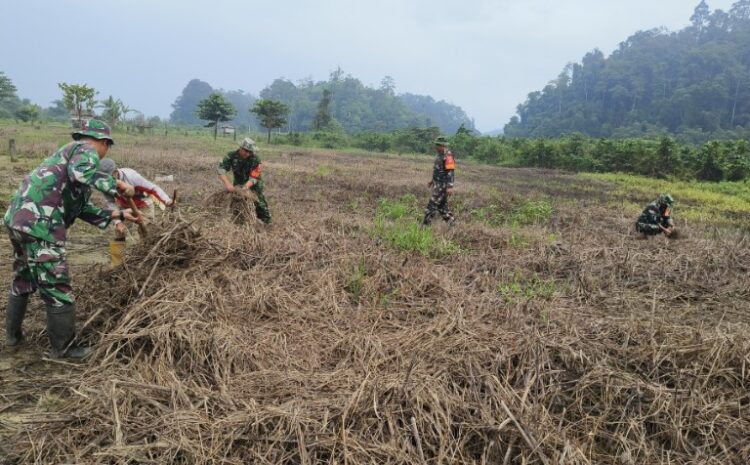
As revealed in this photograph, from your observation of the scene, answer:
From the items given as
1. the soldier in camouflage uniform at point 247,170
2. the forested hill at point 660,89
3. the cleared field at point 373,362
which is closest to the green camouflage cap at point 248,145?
the soldier in camouflage uniform at point 247,170

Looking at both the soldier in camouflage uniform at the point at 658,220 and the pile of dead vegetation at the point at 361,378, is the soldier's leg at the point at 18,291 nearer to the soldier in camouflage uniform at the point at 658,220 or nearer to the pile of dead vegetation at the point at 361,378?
the pile of dead vegetation at the point at 361,378

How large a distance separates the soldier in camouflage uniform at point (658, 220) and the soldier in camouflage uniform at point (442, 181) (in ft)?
9.81

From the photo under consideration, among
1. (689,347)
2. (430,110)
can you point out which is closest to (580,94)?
(430,110)

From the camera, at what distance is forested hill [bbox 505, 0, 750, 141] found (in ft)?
172

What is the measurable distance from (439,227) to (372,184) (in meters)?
5.92

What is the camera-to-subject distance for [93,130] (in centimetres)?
320

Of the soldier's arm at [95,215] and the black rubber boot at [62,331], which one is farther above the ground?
the soldier's arm at [95,215]

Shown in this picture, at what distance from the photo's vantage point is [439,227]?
7234 mm

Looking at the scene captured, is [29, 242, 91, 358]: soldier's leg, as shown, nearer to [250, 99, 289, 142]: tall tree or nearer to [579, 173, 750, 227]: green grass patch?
[579, 173, 750, 227]: green grass patch

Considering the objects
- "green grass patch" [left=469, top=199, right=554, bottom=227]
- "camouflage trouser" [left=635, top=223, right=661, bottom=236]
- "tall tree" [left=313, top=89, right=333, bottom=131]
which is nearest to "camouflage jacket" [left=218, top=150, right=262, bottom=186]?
"green grass patch" [left=469, top=199, right=554, bottom=227]

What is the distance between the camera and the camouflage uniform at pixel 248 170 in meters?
6.10

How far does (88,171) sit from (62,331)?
109 cm

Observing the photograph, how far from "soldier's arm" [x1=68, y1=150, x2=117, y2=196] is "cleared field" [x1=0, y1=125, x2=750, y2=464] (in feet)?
2.27

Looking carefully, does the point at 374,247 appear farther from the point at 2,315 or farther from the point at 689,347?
the point at 2,315
